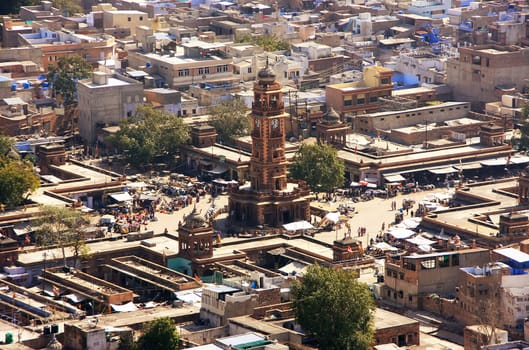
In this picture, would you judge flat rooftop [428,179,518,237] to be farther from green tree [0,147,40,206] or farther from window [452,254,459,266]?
green tree [0,147,40,206]

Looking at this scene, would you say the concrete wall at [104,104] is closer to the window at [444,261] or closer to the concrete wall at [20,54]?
the concrete wall at [20,54]

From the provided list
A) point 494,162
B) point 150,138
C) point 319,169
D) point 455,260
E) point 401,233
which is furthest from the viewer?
point 150,138

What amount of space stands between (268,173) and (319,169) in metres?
5.37

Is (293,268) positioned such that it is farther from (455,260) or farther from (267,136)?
(267,136)

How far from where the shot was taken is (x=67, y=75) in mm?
133875

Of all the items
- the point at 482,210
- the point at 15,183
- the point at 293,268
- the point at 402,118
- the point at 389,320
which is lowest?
the point at 402,118

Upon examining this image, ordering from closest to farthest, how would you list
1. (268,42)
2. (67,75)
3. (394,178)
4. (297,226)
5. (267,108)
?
1. (297,226)
2. (267,108)
3. (394,178)
4. (67,75)
5. (268,42)

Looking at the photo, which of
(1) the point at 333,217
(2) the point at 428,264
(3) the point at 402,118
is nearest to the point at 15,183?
(1) the point at 333,217

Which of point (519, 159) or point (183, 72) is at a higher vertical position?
point (183, 72)

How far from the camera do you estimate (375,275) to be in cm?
9200

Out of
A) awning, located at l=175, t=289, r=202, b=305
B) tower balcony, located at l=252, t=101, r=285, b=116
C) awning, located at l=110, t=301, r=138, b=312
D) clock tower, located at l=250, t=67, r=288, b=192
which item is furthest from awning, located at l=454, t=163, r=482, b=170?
awning, located at l=110, t=301, r=138, b=312

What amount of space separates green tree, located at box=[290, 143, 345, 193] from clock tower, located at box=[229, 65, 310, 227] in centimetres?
432

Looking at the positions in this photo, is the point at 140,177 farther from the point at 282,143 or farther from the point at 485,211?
the point at 485,211

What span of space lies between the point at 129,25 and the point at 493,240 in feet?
227
